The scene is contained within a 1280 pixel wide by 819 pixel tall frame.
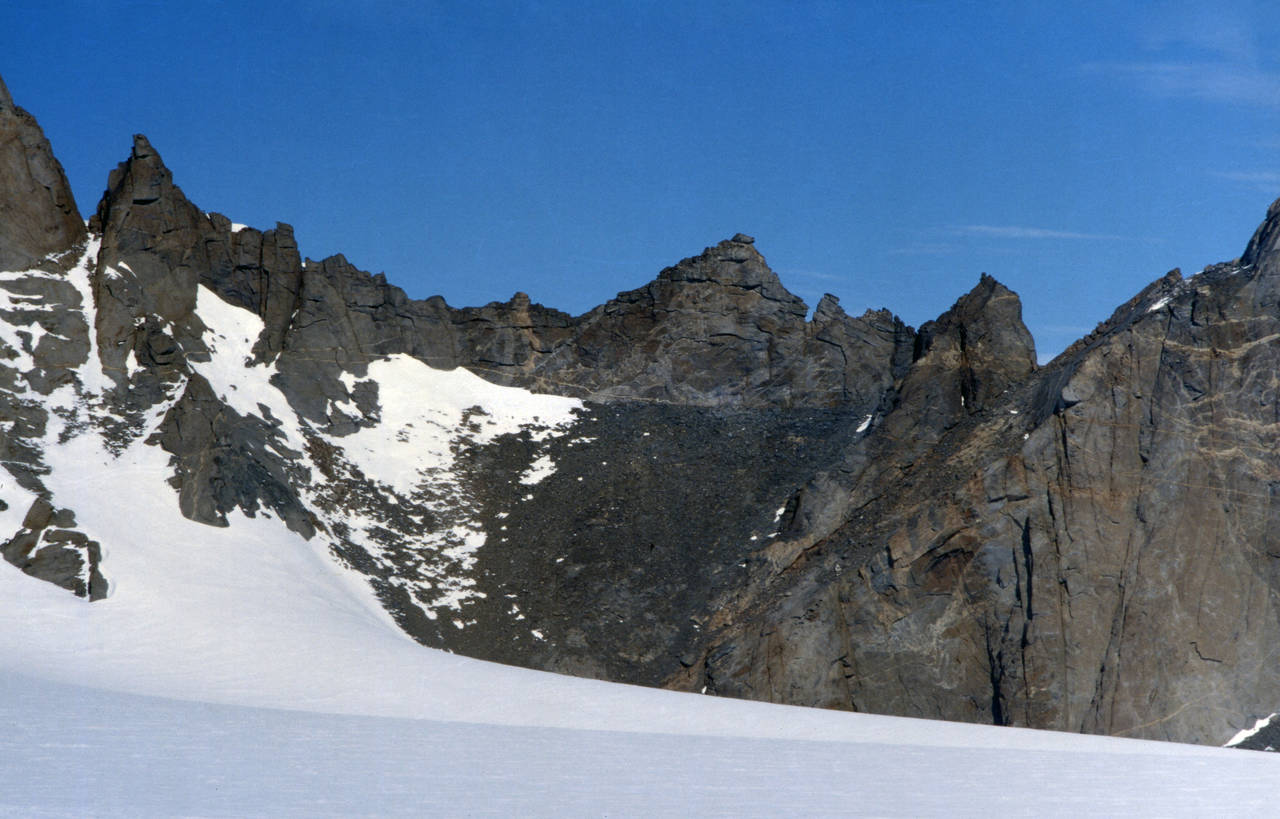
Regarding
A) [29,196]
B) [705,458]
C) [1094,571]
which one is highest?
[29,196]

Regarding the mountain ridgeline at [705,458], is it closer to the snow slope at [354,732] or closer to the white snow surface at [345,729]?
the white snow surface at [345,729]

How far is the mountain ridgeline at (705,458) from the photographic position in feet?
128

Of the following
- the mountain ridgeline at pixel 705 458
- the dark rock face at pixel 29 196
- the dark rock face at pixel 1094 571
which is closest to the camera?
the dark rock face at pixel 1094 571

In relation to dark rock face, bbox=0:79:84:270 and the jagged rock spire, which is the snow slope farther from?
the jagged rock spire

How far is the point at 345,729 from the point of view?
Answer: 25.2 meters

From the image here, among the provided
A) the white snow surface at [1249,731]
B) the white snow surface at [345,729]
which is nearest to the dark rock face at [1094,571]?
the white snow surface at [1249,731]

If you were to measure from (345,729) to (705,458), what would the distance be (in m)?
32.0

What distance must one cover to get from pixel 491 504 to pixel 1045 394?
21678 mm

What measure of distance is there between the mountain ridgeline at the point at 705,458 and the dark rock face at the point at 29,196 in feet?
0.39

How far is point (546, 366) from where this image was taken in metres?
64.4

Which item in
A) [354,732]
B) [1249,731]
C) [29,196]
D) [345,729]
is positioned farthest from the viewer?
[29,196]

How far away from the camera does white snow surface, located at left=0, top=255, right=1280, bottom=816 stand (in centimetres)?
1786

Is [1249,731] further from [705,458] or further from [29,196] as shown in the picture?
[29,196]

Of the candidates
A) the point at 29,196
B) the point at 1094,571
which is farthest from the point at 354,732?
the point at 29,196
